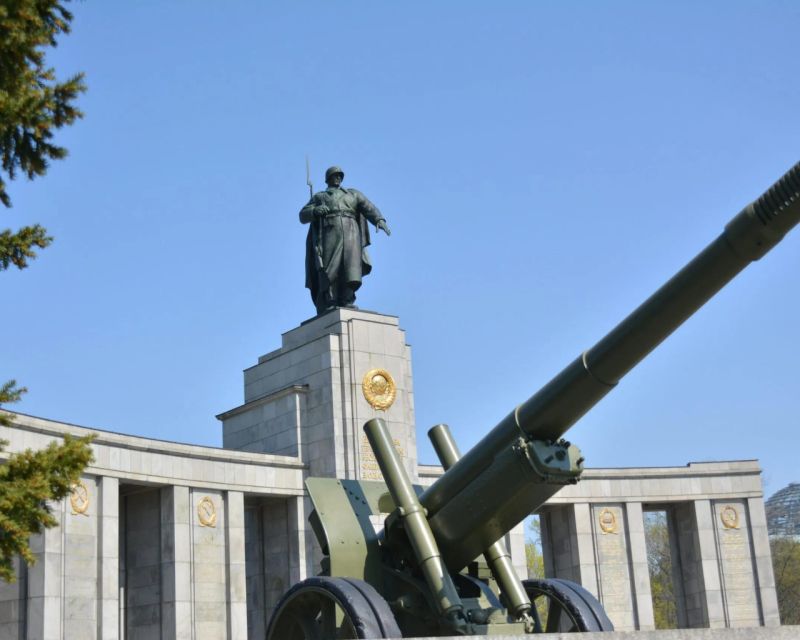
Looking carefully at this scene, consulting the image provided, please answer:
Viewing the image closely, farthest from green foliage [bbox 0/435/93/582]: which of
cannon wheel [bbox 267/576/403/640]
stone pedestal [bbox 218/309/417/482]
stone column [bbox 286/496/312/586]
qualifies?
stone column [bbox 286/496/312/586]

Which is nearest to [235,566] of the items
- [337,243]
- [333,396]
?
[333,396]

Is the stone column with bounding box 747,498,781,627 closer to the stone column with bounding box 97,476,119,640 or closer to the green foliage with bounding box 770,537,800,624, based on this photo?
the stone column with bounding box 97,476,119,640

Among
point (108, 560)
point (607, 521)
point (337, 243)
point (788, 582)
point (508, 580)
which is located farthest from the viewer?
point (788, 582)

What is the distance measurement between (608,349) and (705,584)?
23.0 meters

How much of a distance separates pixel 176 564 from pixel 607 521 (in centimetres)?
1211

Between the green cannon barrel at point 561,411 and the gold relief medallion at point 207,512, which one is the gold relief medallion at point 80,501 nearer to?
the gold relief medallion at point 207,512

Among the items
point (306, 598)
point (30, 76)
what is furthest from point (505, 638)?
point (30, 76)

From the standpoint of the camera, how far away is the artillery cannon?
11.3 metres

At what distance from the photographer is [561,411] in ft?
39.1

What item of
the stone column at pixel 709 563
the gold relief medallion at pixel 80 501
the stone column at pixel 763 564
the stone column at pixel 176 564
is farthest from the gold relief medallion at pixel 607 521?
the gold relief medallion at pixel 80 501

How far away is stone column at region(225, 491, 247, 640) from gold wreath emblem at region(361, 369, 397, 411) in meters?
3.41

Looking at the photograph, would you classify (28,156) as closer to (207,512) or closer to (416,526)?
(416,526)

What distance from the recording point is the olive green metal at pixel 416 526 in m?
12.2

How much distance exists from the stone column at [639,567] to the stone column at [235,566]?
10792 millimetres
